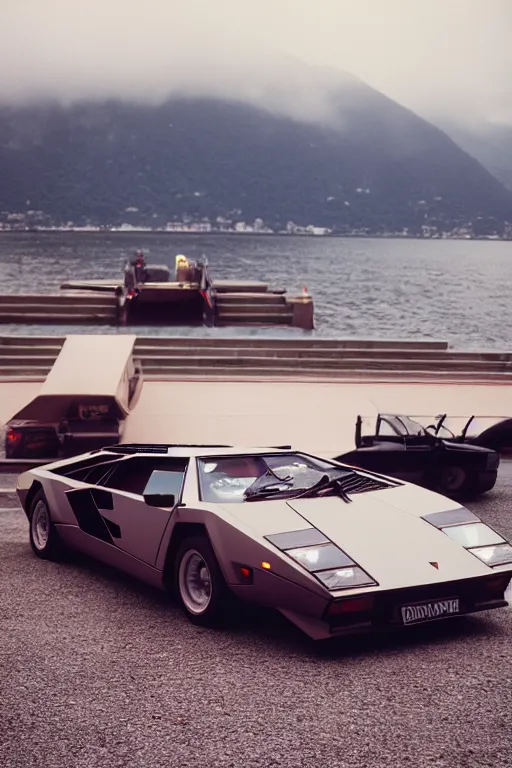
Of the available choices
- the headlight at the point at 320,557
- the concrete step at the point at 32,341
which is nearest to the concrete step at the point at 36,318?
the concrete step at the point at 32,341

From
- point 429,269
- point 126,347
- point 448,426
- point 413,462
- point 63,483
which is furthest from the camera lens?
point 429,269

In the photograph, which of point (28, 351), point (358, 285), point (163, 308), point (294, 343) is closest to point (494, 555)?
point (294, 343)

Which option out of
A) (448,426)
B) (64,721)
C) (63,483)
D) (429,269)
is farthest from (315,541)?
(429,269)

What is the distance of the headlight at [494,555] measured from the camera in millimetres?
6261

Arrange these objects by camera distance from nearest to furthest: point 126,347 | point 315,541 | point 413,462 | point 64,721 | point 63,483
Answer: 1. point 64,721
2. point 315,541
3. point 63,483
4. point 413,462
5. point 126,347

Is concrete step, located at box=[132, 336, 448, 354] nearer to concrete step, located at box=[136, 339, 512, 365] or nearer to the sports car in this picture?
concrete step, located at box=[136, 339, 512, 365]

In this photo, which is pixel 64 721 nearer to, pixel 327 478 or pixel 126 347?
pixel 327 478

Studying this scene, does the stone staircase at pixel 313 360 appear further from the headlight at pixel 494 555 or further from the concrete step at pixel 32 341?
the headlight at pixel 494 555

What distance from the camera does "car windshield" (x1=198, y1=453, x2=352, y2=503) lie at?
6.74m

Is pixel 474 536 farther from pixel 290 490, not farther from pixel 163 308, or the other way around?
pixel 163 308

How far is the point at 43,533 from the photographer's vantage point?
847 cm

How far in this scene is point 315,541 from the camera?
19.7 feet

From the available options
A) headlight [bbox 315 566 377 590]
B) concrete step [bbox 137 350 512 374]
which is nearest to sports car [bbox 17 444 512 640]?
headlight [bbox 315 566 377 590]

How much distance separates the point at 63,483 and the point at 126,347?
8.67 m
